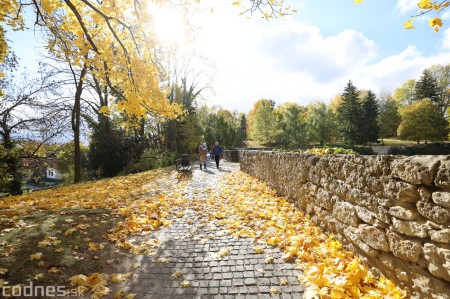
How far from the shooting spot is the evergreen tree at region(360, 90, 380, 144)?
46.7m

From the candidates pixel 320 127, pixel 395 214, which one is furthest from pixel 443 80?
pixel 395 214

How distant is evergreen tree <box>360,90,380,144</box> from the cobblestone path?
49433 millimetres

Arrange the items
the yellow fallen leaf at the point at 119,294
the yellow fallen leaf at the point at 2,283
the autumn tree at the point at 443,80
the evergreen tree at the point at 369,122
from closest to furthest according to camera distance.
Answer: the yellow fallen leaf at the point at 2,283, the yellow fallen leaf at the point at 119,294, the evergreen tree at the point at 369,122, the autumn tree at the point at 443,80

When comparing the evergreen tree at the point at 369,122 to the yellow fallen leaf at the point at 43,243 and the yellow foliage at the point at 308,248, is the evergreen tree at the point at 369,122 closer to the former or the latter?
the yellow foliage at the point at 308,248

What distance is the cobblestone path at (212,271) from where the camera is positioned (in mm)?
3100

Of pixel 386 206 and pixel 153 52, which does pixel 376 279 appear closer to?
pixel 386 206

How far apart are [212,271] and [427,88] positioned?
7174 centimetres

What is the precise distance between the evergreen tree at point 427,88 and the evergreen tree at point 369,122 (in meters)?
17.8

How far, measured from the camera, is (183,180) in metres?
11.7

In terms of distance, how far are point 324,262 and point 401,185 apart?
1.60 meters

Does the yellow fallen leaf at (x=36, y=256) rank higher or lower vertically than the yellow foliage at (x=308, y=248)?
higher

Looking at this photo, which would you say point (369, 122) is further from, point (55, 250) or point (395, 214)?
point (55, 250)

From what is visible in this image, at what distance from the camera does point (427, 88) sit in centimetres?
5625

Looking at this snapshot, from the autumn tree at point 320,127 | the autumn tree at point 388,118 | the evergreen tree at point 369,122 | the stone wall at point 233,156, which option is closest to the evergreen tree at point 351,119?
the evergreen tree at point 369,122
